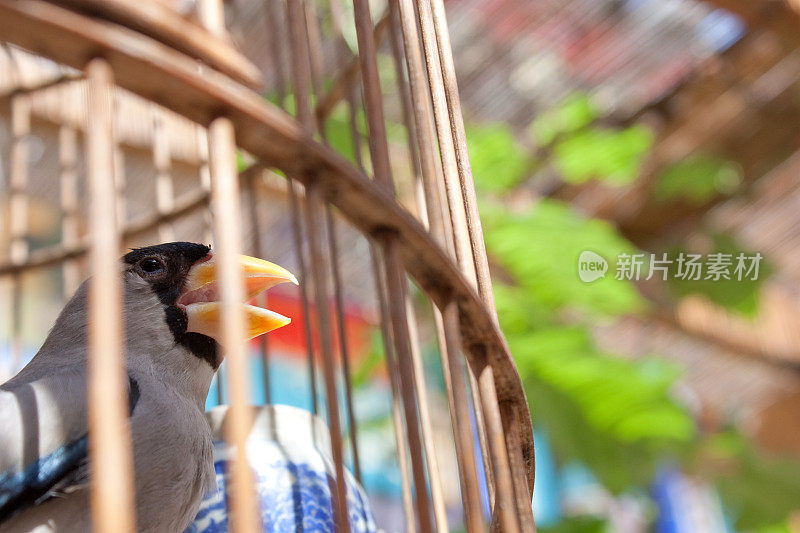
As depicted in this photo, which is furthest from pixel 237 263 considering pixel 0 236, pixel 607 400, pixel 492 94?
pixel 0 236

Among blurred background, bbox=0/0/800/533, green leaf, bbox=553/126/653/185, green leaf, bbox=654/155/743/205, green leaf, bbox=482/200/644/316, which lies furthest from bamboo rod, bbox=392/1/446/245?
green leaf, bbox=654/155/743/205

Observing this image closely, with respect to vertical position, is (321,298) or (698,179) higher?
(698,179)

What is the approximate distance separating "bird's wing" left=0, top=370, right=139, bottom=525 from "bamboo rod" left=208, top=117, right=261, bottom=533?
0.82 ft

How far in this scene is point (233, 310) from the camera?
40 centimetres

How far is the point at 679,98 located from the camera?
2.26 metres

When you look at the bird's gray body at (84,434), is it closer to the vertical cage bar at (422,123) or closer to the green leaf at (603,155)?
the vertical cage bar at (422,123)

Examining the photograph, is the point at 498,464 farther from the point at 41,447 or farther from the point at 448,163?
the point at 41,447

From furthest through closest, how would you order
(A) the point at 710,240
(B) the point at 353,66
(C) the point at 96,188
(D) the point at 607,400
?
(A) the point at 710,240
(D) the point at 607,400
(B) the point at 353,66
(C) the point at 96,188

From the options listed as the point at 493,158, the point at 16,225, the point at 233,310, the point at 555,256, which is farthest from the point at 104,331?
the point at 493,158

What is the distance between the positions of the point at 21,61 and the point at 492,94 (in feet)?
3.59

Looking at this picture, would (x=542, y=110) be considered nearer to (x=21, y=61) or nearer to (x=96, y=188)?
(x=21, y=61)

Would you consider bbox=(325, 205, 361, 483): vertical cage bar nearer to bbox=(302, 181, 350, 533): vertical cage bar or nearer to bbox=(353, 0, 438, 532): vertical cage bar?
bbox=(353, 0, 438, 532): vertical cage bar

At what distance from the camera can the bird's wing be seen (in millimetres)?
604

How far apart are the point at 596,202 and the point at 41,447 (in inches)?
81.7
